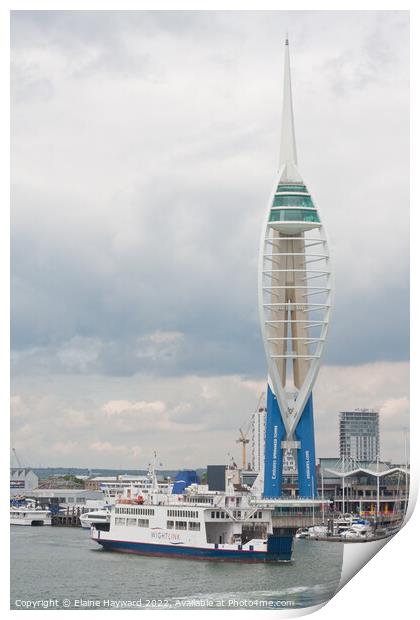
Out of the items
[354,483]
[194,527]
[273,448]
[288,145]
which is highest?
[288,145]

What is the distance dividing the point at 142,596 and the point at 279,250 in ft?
29.0

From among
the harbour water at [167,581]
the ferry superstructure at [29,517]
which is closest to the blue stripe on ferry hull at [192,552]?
the harbour water at [167,581]

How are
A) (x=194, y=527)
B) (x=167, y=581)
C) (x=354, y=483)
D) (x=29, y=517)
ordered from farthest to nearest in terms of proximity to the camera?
(x=29, y=517) < (x=354, y=483) < (x=194, y=527) < (x=167, y=581)

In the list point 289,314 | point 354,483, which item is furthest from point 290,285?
point 354,483

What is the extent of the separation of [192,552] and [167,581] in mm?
4480

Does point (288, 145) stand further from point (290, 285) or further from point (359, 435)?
point (359, 435)

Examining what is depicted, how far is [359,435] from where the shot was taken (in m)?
40.7

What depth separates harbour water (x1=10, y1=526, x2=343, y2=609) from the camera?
15.9m

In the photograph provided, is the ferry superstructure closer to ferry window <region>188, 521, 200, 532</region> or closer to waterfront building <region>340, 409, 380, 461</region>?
waterfront building <region>340, 409, 380, 461</region>

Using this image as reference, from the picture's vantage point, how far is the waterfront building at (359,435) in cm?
3788

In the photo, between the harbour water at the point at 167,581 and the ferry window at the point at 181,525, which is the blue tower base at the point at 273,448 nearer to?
the ferry window at the point at 181,525

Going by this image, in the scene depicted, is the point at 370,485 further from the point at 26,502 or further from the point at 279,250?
the point at 26,502

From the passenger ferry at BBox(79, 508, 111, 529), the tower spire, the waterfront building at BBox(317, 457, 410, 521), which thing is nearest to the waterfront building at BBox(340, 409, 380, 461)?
the waterfront building at BBox(317, 457, 410, 521)

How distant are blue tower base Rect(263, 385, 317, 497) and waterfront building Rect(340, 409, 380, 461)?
1131 centimetres
